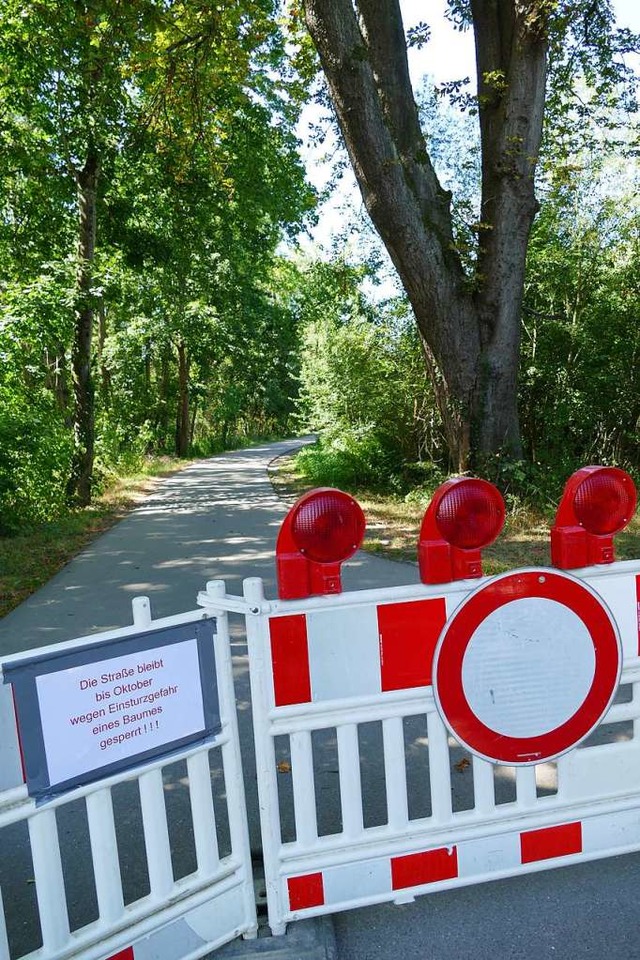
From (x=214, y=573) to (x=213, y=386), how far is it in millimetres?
36155

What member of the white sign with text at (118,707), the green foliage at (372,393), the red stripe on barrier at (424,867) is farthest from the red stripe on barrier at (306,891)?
the green foliage at (372,393)

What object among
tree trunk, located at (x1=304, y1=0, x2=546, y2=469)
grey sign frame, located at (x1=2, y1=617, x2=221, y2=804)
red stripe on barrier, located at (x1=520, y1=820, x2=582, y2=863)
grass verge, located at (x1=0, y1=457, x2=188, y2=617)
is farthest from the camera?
tree trunk, located at (x1=304, y1=0, x2=546, y2=469)

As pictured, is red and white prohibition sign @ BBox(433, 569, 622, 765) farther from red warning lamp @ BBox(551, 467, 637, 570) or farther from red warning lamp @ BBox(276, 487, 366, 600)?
red warning lamp @ BBox(276, 487, 366, 600)

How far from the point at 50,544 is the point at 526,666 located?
9.38 meters

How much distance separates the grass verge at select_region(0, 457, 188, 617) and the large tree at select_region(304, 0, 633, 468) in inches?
237

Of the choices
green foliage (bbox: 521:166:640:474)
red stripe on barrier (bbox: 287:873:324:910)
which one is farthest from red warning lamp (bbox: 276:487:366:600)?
green foliage (bbox: 521:166:640:474)

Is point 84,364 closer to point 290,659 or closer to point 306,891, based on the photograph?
point 290,659

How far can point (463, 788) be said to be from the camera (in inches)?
136

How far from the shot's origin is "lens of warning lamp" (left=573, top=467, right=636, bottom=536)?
2.54 metres

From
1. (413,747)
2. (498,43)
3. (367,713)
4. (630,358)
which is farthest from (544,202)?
(367,713)

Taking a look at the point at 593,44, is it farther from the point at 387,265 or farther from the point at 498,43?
the point at 387,265

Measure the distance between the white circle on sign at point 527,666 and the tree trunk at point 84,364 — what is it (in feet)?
41.9

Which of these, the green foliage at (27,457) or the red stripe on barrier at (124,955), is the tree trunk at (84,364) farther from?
the red stripe on barrier at (124,955)

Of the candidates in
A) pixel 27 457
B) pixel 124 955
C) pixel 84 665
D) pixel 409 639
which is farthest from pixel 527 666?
pixel 27 457
